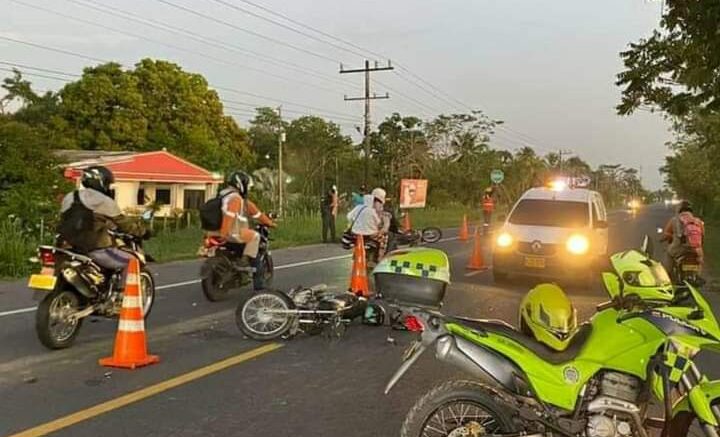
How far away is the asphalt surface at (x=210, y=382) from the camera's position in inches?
219

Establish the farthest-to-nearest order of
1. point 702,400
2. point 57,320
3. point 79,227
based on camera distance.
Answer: point 79,227 → point 57,320 → point 702,400

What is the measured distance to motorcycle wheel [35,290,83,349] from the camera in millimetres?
7766

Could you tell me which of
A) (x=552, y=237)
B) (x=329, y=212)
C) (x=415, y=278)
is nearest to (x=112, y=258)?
(x=415, y=278)

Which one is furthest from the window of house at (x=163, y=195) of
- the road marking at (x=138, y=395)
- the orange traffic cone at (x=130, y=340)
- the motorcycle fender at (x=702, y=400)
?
the motorcycle fender at (x=702, y=400)

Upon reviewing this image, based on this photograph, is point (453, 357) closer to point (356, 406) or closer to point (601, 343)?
point (601, 343)

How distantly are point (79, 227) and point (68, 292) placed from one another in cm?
71

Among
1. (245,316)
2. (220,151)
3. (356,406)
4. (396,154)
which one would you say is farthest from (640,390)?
(396,154)

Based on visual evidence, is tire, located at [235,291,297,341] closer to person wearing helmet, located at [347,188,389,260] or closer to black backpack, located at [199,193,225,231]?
black backpack, located at [199,193,225,231]

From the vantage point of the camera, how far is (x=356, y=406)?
6.08 metres

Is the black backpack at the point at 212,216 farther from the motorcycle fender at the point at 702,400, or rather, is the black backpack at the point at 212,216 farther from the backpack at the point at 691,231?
the motorcycle fender at the point at 702,400

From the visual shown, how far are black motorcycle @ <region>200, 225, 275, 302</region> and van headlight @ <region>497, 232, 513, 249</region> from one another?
4792 mm

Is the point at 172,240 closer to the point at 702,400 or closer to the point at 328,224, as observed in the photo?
the point at 328,224

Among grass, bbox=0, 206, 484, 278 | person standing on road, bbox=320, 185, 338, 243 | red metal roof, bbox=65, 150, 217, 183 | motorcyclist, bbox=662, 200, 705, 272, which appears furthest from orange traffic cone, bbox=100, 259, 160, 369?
red metal roof, bbox=65, 150, 217, 183

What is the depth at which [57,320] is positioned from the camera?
7.95 metres
